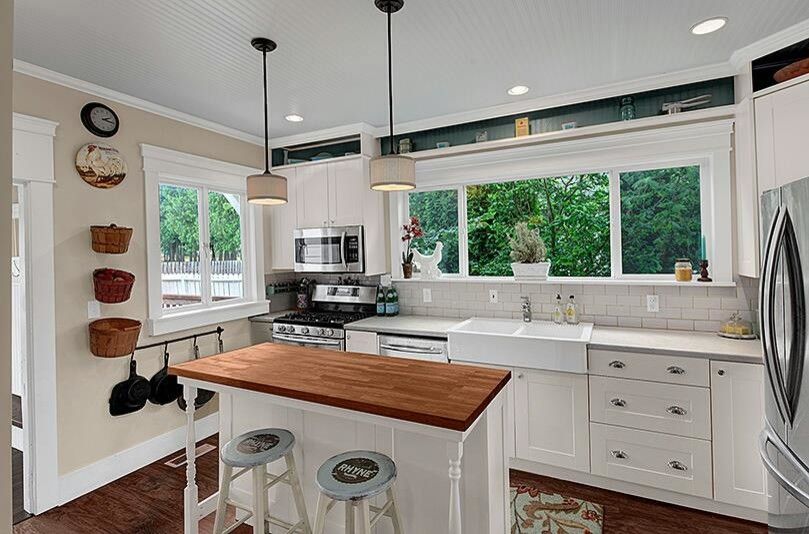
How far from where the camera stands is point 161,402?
129 inches

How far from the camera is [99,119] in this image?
2873 mm

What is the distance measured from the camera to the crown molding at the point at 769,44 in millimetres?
2244

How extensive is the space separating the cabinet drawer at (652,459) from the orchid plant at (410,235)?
Result: 207 centimetres

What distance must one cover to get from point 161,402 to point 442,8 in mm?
3312

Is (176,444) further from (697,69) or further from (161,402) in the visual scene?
(697,69)

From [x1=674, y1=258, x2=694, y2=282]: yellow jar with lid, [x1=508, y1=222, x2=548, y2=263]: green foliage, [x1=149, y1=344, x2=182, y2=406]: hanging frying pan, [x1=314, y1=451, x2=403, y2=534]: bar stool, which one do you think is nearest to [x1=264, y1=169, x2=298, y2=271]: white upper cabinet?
[x1=149, y1=344, x2=182, y2=406]: hanging frying pan

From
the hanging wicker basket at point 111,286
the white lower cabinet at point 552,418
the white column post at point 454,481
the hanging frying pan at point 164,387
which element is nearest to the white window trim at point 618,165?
the white lower cabinet at point 552,418

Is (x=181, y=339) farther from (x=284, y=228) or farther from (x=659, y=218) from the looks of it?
(x=659, y=218)

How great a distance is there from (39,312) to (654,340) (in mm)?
3844

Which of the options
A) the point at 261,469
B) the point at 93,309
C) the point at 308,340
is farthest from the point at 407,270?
the point at 93,309

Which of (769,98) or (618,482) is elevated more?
(769,98)

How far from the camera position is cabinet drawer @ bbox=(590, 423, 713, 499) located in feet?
8.21

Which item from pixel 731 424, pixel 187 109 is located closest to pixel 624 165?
pixel 731 424

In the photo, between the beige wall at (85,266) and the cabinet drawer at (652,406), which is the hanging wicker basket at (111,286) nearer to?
the beige wall at (85,266)
